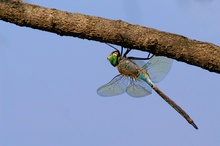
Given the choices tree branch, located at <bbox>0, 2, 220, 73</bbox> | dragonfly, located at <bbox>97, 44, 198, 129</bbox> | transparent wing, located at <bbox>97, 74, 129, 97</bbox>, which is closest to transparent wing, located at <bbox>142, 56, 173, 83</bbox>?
dragonfly, located at <bbox>97, 44, 198, 129</bbox>

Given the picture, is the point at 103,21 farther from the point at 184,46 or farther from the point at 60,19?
the point at 184,46

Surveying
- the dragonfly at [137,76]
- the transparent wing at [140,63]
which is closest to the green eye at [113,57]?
the dragonfly at [137,76]

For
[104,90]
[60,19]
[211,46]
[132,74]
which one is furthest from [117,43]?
[104,90]

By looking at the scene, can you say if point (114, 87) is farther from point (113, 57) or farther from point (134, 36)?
point (134, 36)

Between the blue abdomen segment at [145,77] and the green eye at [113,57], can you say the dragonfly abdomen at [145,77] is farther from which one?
the green eye at [113,57]

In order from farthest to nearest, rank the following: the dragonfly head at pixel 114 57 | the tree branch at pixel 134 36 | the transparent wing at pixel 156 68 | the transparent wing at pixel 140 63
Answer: the transparent wing at pixel 156 68
the transparent wing at pixel 140 63
the dragonfly head at pixel 114 57
the tree branch at pixel 134 36

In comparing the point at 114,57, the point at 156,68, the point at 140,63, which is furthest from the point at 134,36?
the point at 156,68
